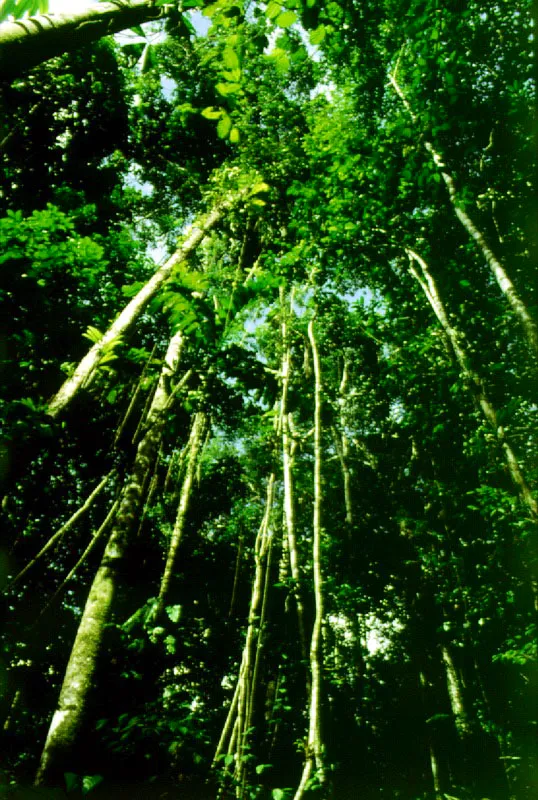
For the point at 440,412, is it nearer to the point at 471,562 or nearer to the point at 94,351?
the point at 471,562

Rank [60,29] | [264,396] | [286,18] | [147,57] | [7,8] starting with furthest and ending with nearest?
[264,396]
[147,57]
[286,18]
[60,29]
[7,8]

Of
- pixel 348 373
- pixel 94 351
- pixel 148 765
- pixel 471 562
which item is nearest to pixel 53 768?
pixel 148 765

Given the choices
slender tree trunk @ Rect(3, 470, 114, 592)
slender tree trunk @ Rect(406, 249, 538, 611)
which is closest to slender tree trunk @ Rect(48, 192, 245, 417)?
slender tree trunk @ Rect(3, 470, 114, 592)

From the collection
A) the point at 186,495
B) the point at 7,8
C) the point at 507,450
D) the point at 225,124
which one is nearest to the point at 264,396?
the point at 225,124

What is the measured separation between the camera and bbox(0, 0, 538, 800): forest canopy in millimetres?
3801

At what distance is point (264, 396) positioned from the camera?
3.62 meters

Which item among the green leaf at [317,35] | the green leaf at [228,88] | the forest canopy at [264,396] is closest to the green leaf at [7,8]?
the forest canopy at [264,396]

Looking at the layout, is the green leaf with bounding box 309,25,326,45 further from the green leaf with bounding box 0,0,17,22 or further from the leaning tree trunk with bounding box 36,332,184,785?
the leaning tree trunk with bounding box 36,332,184,785

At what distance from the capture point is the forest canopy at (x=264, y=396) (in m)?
3.80

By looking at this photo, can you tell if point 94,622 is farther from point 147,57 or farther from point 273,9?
point 273,9

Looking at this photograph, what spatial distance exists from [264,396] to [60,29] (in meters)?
2.57

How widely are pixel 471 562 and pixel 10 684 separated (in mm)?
9111

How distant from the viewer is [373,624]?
15242 mm

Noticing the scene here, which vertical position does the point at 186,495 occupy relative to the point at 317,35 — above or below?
above
